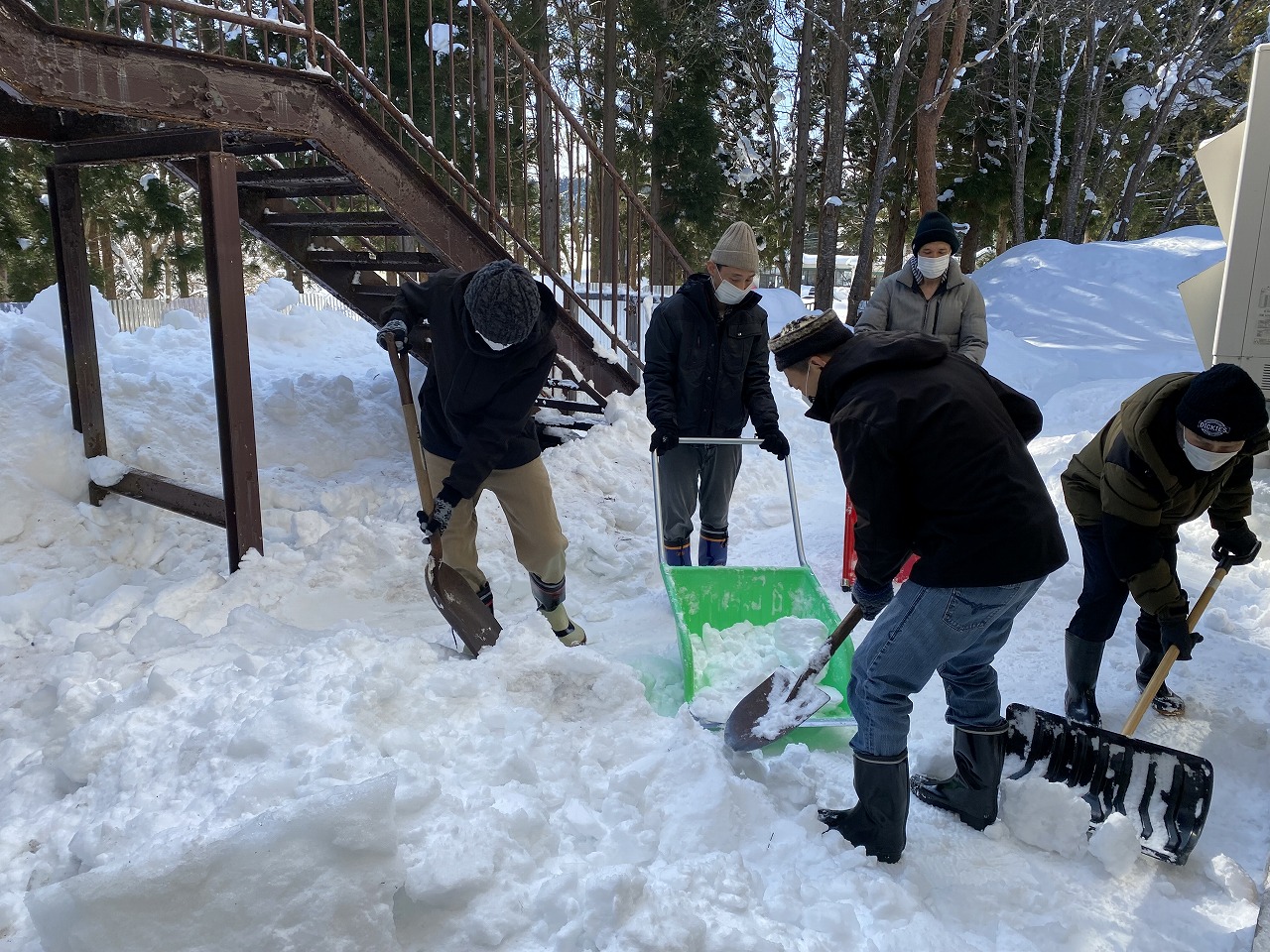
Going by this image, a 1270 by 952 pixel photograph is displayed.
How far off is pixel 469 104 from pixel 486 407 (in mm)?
2800

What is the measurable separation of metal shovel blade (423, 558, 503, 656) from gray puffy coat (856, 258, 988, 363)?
7.77 feet

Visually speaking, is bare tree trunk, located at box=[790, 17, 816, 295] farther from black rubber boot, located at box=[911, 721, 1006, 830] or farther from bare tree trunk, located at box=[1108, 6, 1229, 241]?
black rubber boot, located at box=[911, 721, 1006, 830]

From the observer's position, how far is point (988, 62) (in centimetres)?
1845

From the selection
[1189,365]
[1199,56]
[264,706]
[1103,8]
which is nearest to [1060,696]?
[264,706]

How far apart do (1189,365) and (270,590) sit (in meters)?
9.69

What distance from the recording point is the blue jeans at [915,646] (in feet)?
7.95

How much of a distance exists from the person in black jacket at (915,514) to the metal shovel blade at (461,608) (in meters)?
1.59

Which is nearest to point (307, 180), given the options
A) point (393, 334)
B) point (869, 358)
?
point (393, 334)

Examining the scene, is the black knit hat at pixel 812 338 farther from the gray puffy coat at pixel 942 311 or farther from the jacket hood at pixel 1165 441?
the gray puffy coat at pixel 942 311

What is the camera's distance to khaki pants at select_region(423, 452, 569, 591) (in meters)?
3.82

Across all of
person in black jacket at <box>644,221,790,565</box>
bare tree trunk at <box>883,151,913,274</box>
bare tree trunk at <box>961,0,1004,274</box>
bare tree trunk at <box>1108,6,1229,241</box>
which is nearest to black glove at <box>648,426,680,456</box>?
person in black jacket at <box>644,221,790,565</box>

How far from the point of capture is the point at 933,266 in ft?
14.3

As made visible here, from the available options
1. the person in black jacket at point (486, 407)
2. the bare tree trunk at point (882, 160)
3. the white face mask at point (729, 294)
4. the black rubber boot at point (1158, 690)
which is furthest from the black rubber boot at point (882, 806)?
the bare tree trunk at point (882, 160)

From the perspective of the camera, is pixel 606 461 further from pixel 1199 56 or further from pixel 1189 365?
pixel 1199 56
